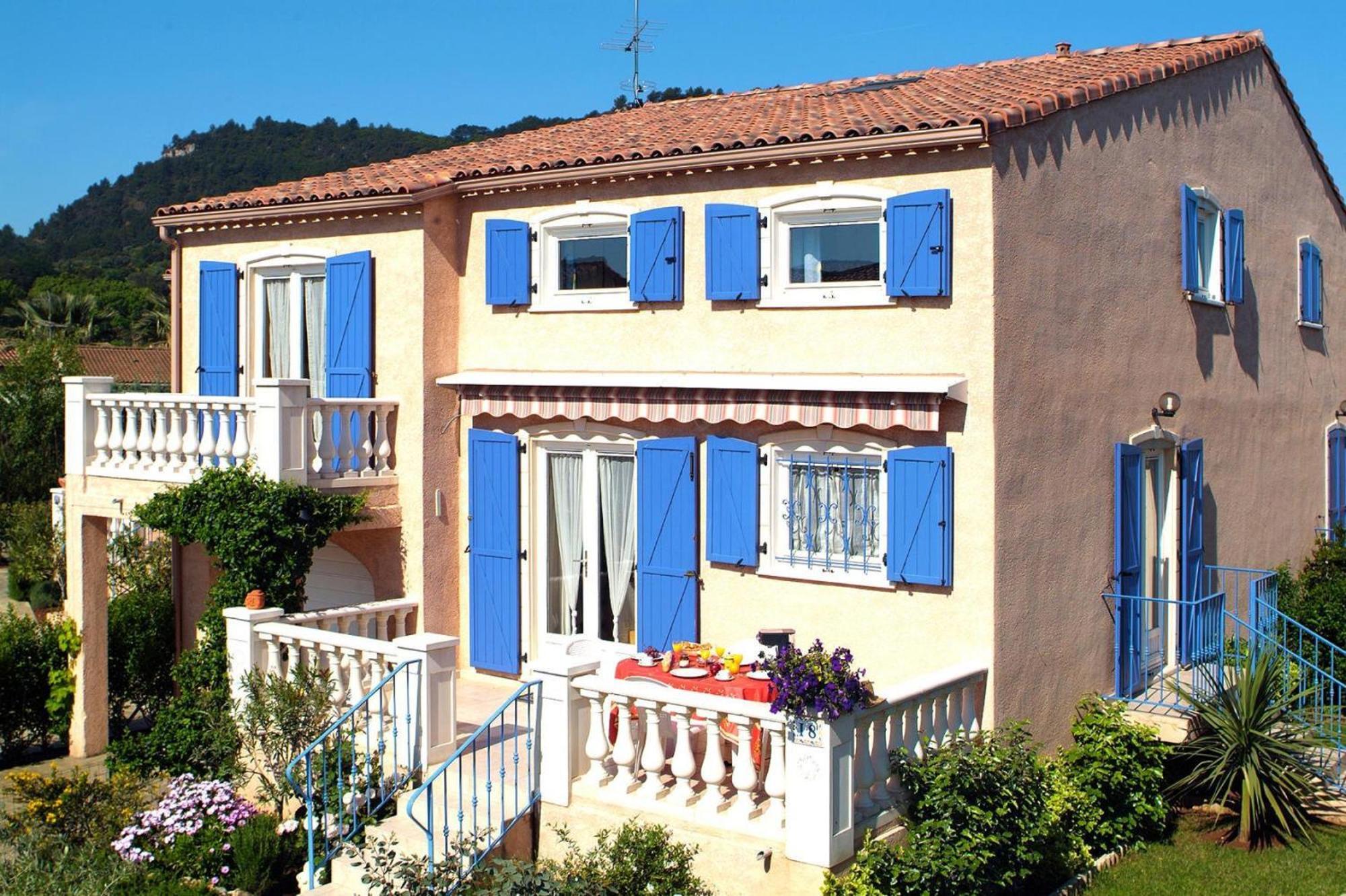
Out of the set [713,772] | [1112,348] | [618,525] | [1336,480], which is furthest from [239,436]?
[1336,480]

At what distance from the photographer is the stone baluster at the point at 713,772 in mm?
11008

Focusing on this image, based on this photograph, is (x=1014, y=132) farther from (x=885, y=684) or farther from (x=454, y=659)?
(x=454, y=659)

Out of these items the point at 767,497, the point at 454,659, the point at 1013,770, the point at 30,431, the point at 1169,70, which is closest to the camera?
the point at 1013,770

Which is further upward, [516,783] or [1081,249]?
[1081,249]

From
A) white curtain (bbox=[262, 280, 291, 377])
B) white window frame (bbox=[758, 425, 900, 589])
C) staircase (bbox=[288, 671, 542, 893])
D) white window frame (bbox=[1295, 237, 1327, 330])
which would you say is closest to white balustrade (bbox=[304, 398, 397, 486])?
white curtain (bbox=[262, 280, 291, 377])

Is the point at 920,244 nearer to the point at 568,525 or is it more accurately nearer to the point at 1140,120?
the point at 1140,120

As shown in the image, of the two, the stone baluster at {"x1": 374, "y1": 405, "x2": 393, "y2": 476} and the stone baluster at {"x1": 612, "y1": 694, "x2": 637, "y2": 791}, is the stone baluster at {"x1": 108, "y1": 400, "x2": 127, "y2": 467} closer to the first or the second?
the stone baluster at {"x1": 374, "y1": 405, "x2": 393, "y2": 476}

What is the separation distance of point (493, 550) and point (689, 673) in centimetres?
504

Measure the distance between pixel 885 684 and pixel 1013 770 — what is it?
2.66 m

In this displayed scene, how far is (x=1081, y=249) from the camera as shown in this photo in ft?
48.5

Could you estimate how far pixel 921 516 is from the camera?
1341 cm

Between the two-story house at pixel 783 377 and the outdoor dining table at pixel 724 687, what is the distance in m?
0.71

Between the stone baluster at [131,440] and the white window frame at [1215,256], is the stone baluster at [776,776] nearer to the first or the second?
the stone baluster at [131,440]

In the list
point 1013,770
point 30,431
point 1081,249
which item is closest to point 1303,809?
point 1013,770
